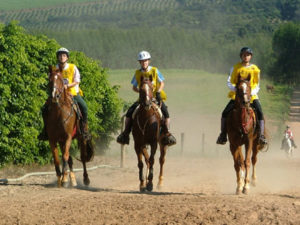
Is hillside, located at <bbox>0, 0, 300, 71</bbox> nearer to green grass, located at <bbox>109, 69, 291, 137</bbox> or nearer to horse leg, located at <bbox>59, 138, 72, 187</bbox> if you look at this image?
green grass, located at <bbox>109, 69, 291, 137</bbox>

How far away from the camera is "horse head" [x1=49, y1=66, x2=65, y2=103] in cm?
1541

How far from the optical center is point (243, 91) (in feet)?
47.8

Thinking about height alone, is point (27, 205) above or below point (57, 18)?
below

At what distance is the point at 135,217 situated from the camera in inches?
452

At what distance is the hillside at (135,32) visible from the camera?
9050 cm

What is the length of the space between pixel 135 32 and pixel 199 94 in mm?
13379

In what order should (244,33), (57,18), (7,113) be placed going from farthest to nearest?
(244,33), (57,18), (7,113)

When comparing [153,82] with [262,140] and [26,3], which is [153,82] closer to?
[262,140]

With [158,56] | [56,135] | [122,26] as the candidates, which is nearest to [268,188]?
[56,135]

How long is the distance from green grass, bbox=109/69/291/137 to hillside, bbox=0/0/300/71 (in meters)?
2.66

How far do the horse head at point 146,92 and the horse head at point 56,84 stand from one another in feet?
6.16

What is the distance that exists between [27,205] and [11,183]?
5461 mm

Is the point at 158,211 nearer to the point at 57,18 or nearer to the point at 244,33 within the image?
the point at 57,18

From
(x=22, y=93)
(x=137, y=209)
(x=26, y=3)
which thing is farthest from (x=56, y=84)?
(x=26, y=3)
